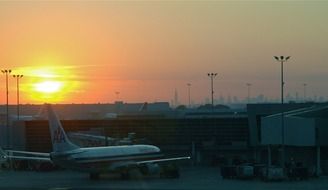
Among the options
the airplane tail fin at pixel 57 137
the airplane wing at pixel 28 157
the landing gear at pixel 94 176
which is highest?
the airplane tail fin at pixel 57 137

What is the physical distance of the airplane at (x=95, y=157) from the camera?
68188 mm

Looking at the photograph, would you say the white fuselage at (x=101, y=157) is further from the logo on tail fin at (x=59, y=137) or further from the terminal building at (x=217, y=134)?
the terminal building at (x=217, y=134)

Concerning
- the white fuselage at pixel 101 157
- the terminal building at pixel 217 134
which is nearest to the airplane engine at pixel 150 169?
the white fuselage at pixel 101 157

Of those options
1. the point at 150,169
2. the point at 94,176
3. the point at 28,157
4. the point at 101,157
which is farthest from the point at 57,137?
the point at 28,157

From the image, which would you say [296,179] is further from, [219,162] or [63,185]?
[219,162]

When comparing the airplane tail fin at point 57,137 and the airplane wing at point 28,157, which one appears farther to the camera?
the airplane wing at point 28,157

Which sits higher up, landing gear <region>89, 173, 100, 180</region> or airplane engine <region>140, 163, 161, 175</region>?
airplane engine <region>140, 163, 161, 175</region>

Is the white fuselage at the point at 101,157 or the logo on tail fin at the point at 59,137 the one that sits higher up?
the logo on tail fin at the point at 59,137

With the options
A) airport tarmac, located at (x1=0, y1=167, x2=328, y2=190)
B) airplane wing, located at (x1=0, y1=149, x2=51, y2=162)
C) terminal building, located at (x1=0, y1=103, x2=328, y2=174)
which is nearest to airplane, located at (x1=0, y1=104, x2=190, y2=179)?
airport tarmac, located at (x1=0, y1=167, x2=328, y2=190)

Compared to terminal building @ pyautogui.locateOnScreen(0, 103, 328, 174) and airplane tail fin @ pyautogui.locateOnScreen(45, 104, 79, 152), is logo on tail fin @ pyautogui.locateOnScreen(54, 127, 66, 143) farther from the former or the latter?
terminal building @ pyautogui.locateOnScreen(0, 103, 328, 174)

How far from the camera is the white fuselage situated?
6812 cm

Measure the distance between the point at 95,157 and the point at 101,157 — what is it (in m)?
0.85

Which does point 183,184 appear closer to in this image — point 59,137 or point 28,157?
point 59,137

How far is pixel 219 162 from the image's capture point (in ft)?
318
